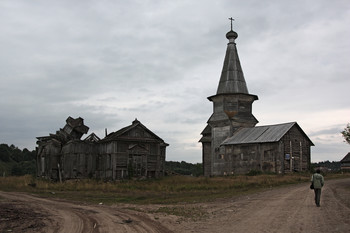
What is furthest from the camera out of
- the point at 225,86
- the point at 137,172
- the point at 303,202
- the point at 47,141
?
the point at 225,86

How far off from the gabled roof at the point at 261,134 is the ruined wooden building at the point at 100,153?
402 inches

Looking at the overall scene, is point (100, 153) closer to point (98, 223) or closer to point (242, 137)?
point (242, 137)

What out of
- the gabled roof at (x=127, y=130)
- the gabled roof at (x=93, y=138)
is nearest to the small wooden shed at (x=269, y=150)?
the gabled roof at (x=127, y=130)

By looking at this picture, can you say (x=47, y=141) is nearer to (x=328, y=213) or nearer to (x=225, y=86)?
(x=225, y=86)

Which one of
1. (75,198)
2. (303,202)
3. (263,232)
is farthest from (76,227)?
(75,198)

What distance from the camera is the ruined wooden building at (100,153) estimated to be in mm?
36781

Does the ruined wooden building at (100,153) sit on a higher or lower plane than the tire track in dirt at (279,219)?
higher

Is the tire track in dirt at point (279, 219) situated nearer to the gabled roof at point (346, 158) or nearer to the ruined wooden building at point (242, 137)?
the ruined wooden building at point (242, 137)

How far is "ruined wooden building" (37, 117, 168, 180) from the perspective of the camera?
36.8 m

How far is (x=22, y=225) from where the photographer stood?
1141 centimetres

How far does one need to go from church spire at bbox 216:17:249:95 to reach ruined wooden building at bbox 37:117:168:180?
46.7ft

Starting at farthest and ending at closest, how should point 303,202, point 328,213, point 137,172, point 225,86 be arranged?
1. point 225,86
2. point 137,172
3. point 303,202
4. point 328,213

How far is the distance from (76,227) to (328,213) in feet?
27.4

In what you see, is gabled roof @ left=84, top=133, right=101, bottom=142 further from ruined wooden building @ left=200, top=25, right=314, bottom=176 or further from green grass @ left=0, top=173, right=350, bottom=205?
ruined wooden building @ left=200, top=25, right=314, bottom=176
